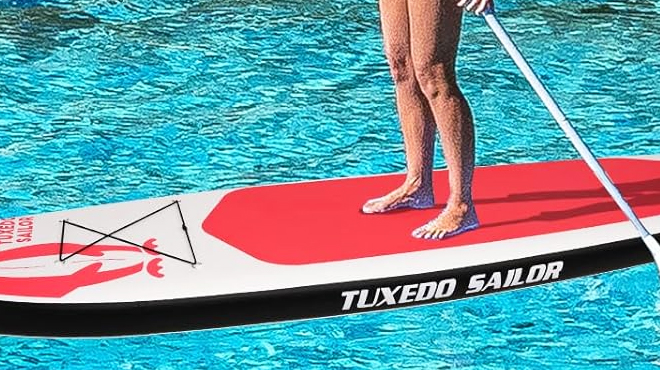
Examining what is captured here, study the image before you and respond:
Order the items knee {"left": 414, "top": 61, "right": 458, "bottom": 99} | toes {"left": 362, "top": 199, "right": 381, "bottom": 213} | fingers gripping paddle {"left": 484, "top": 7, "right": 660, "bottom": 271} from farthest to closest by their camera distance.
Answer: toes {"left": 362, "top": 199, "right": 381, "bottom": 213} < knee {"left": 414, "top": 61, "right": 458, "bottom": 99} < fingers gripping paddle {"left": 484, "top": 7, "right": 660, "bottom": 271}

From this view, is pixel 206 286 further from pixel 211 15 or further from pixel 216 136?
pixel 211 15

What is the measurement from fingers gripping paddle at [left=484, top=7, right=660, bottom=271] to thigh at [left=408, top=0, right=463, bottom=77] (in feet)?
0.35

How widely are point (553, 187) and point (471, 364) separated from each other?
86cm

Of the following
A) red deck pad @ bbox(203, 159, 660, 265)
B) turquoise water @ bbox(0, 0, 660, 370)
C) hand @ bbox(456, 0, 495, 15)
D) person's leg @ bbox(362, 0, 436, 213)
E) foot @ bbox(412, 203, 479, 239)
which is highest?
hand @ bbox(456, 0, 495, 15)

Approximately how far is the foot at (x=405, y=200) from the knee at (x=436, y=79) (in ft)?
1.49

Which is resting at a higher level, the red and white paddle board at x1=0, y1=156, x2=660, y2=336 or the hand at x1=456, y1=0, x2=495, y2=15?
→ the hand at x1=456, y1=0, x2=495, y2=15

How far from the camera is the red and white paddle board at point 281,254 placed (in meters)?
4.68

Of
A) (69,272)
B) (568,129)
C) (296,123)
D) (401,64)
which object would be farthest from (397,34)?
(296,123)

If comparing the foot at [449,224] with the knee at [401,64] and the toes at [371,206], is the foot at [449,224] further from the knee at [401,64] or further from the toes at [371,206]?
the knee at [401,64]

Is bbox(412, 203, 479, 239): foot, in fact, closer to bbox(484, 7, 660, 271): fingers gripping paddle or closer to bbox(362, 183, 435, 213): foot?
bbox(362, 183, 435, 213): foot

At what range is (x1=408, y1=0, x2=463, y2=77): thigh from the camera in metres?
4.68

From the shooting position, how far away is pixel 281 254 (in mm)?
4891

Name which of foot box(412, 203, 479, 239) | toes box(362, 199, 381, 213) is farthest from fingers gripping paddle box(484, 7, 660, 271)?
toes box(362, 199, 381, 213)

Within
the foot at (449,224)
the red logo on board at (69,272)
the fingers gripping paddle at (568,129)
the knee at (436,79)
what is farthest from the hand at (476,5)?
the red logo on board at (69,272)
